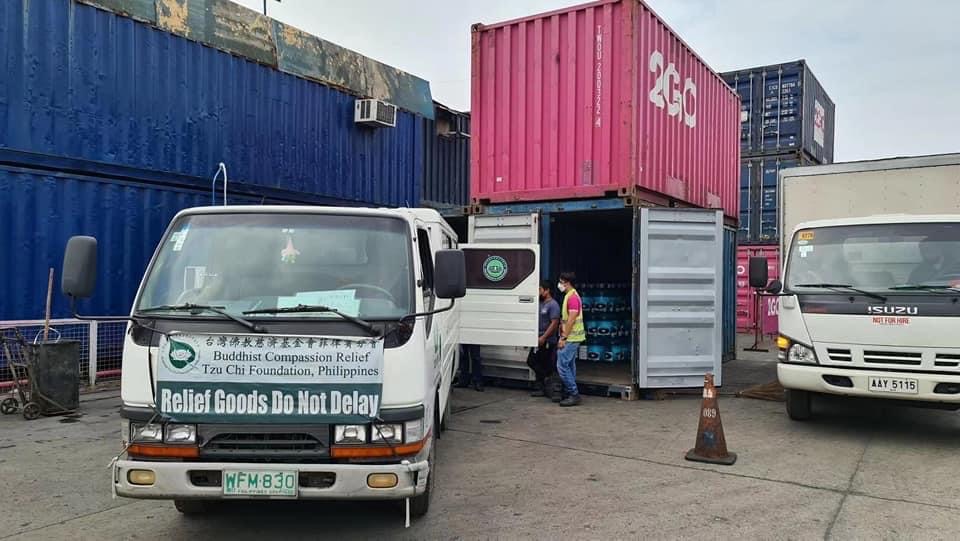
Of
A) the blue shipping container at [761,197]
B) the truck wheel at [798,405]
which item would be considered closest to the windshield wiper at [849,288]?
the truck wheel at [798,405]

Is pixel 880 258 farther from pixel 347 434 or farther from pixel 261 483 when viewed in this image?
pixel 261 483

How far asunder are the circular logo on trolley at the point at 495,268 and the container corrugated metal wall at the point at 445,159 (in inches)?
290

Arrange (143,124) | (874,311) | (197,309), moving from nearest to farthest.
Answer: (197,309) → (874,311) → (143,124)

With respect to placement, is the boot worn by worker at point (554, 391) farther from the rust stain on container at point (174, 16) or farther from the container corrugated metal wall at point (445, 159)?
the rust stain on container at point (174, 16)

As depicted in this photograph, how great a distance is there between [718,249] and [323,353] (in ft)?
20.8

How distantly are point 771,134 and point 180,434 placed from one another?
15.5 m

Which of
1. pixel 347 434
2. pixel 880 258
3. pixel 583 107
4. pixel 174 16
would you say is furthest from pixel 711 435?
pixel 174 16

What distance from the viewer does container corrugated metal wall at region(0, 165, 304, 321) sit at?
842 centimetres

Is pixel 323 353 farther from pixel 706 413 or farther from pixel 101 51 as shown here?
pixel 101 51

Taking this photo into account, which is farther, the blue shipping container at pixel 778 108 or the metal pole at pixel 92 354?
the blue shipping container at pixel 778 108

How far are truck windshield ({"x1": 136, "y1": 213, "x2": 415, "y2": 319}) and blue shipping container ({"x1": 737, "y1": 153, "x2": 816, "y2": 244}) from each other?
14.1m

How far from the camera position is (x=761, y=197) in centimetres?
→ 1631

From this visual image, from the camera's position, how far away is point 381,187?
1430 cm

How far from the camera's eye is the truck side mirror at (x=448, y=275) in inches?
152
